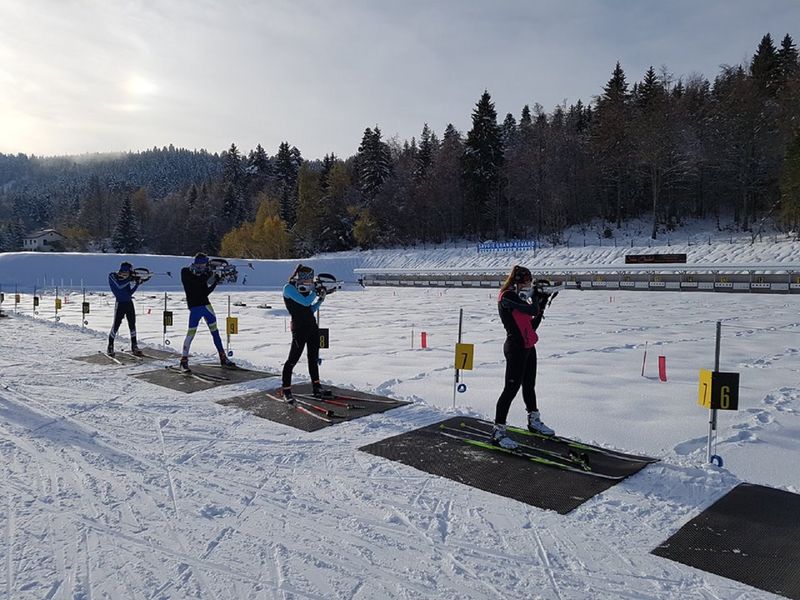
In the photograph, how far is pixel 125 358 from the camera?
10.5 meters

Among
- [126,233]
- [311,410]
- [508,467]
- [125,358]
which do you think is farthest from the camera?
[126,233]

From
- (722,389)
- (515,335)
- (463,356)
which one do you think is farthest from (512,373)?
(722,389)

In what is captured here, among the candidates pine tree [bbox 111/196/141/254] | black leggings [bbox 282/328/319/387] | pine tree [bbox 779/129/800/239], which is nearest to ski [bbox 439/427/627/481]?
black leggings [bbox 282/328/319/387]

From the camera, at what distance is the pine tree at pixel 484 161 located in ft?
178

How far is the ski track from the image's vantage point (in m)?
3.06

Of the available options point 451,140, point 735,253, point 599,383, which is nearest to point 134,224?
point 451,140

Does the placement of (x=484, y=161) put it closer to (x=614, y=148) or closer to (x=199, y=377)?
(x=614, y=148)

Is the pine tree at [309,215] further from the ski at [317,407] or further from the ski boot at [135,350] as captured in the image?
the ski at [317,407]

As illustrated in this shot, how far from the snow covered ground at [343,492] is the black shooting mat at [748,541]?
114mm

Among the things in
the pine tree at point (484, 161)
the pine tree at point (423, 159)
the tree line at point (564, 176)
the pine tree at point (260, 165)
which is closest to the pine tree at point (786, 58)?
the tree line at point (564, 176)

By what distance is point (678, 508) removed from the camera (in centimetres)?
401

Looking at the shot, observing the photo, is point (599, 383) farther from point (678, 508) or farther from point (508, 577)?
point (508, 577)

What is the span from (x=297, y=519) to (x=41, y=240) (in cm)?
11343

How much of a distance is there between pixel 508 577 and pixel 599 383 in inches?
216
